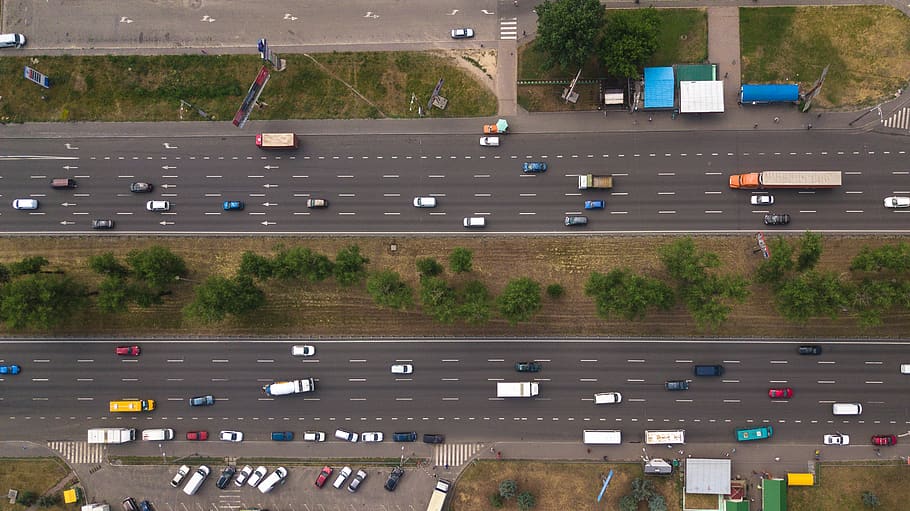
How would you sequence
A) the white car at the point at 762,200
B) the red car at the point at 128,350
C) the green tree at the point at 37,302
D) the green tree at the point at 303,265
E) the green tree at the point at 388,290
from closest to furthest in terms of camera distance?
the green tree at the point at 37,302
the green tree at the point at 388,290
the green tree at the point at 303,265
the white car at the point at 762,200
the red car at the point at 128,350

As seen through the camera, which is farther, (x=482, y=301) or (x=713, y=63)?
(x=713, y=63)

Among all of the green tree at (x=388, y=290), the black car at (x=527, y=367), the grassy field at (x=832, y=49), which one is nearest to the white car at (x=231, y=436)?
the green tree at (x=388, y=290)

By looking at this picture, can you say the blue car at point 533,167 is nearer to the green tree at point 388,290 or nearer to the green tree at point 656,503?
the green tree at point 388,290

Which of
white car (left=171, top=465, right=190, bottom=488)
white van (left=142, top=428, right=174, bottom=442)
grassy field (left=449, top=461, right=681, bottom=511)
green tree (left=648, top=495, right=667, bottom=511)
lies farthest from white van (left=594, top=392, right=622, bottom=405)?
white van (left=142, top=428, right=174, bottom=442)

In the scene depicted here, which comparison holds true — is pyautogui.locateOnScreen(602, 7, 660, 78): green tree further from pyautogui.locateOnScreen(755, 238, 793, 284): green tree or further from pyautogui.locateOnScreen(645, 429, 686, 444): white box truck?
pyautogui.locateOnScreen(645, 429, 686, 444): white box truck

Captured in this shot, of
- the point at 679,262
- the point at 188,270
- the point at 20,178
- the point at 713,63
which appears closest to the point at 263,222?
the point at 188,270

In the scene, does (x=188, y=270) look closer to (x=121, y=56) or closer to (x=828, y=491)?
(x=121, y=56)

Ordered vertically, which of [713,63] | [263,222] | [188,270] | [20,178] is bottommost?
[188,270]
